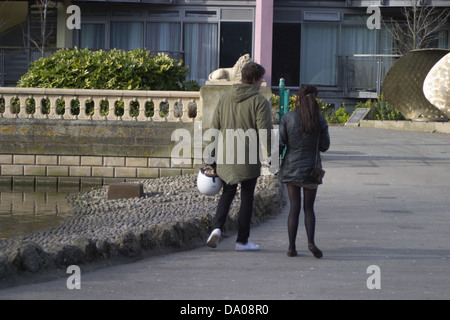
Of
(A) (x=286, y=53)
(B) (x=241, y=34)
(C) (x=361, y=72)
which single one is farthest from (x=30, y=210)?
(C) (x=361, y=72)

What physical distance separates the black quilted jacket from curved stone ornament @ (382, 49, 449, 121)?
56.5 feet

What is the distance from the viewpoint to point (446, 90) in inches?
809

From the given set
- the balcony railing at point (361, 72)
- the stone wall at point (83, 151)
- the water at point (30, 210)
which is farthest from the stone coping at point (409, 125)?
the water at point (30, 210)

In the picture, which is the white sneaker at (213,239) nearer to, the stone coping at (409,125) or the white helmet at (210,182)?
the white helmet at (210,182)

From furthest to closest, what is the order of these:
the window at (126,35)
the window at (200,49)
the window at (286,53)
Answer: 1. the window at (126,35)
2. the window at (286,53)
3. the window at (200,49)

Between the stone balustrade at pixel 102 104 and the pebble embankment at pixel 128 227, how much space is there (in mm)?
1359

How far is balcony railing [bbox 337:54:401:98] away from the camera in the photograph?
1142 inches

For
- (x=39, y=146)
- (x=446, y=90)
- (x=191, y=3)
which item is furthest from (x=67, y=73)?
(x=191, y=3)

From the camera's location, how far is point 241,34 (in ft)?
96.3

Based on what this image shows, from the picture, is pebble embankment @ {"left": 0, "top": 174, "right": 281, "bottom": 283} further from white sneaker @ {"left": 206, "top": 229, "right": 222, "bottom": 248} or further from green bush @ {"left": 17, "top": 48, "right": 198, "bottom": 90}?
green bush @ {"left": 17, "top": 48, "right": 198, "bottom": 90}

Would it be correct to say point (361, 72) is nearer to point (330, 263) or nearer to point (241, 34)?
point (241, 34)

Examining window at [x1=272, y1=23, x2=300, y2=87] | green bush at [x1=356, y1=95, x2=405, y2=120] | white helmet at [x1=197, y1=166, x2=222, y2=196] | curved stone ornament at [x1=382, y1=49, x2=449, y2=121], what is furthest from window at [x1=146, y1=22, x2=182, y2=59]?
white helmet at [x1=197, y1=166, x2=222, y2=196]

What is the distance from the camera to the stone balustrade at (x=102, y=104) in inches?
616
